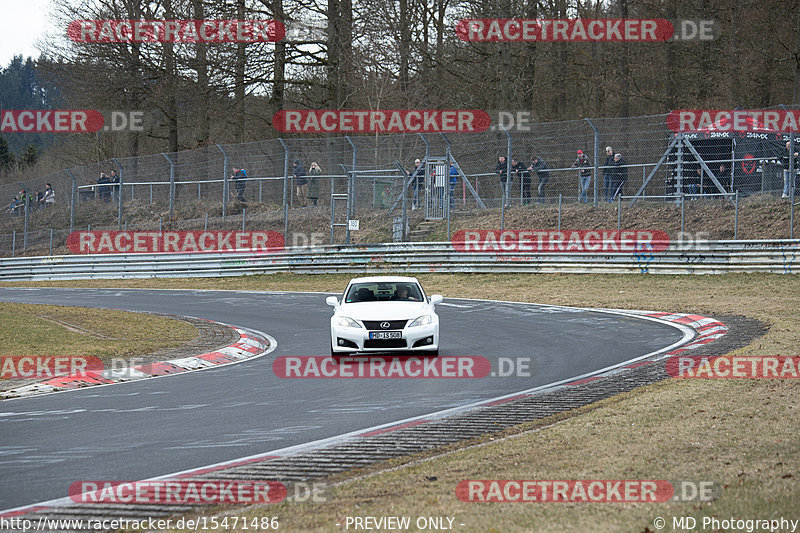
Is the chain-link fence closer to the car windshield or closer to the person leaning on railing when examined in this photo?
the person leaning on railing

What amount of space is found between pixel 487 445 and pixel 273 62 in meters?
34.7

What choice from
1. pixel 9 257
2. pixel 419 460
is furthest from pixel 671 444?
pixel 9 257

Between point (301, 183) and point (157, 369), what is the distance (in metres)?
20.8

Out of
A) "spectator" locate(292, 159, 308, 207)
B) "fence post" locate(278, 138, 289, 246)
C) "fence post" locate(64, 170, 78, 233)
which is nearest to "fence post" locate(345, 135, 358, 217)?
"spectator" locate(292, 159, 308, 207)

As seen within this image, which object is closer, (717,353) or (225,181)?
(717,353)

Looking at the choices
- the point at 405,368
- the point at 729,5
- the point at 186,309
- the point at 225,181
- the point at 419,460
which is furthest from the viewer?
the point at 729,5

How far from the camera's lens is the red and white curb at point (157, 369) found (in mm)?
11609

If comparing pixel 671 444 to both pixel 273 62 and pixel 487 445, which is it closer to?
pixel 487 445

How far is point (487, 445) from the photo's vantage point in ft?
24.8

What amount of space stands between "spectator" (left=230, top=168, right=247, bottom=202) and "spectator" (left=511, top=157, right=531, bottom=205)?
10.4 metres

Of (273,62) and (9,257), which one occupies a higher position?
(273,62)

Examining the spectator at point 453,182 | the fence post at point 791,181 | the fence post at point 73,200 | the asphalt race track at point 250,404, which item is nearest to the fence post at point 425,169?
the spectator at point 453,182

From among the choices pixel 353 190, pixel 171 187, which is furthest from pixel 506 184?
pixel 171 187

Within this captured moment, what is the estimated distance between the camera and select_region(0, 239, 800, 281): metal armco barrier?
2517 centimetres
